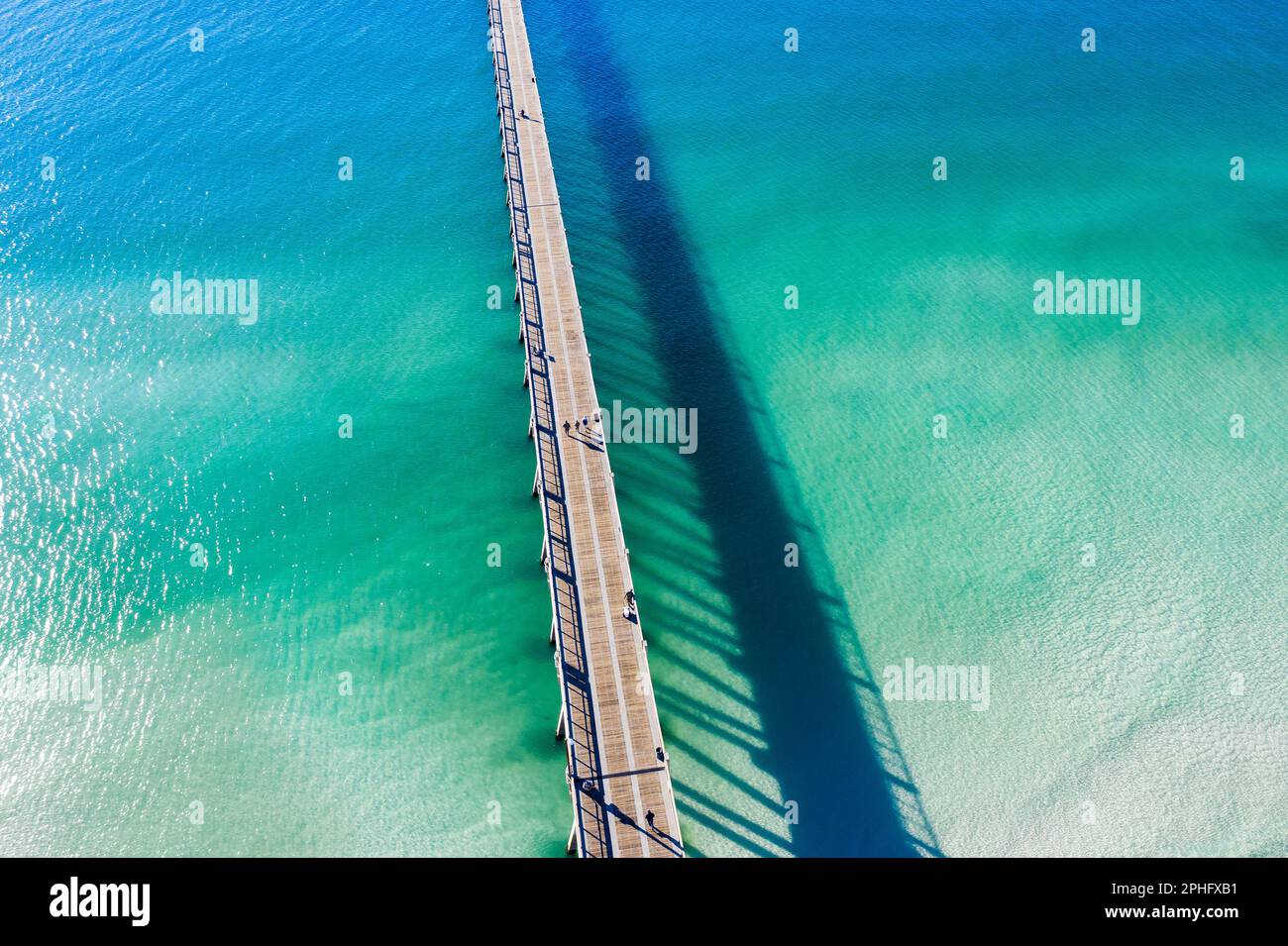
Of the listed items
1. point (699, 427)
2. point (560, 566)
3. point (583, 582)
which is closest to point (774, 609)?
point (583, 582)

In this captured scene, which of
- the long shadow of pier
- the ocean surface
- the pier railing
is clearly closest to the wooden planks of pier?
the pier railing

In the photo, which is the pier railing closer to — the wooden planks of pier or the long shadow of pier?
the wooden planks of pier

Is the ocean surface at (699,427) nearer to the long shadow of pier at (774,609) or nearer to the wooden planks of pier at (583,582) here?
the long shadow of pier at (774,609)

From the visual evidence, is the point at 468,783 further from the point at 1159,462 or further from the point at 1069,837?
the point at 1159,462

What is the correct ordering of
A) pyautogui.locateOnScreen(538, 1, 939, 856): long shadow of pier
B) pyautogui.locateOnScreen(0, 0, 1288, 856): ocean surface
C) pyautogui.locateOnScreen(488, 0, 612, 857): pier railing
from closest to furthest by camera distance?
pyautogui.locateOnScreen(488, 0, 612, 857): pier railing < pyautogui.locateOnScreen(538, 1, 939, 856): long shadow of pier < pyautogui.locateOnScreen(0, 0, 1288, 856): ocean surface

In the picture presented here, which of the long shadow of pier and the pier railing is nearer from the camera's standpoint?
the pier railing

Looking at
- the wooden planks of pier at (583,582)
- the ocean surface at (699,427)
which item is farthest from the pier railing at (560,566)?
the ocean surface at (699,427)

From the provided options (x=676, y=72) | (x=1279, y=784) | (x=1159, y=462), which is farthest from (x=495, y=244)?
(x=1279, y=784)
